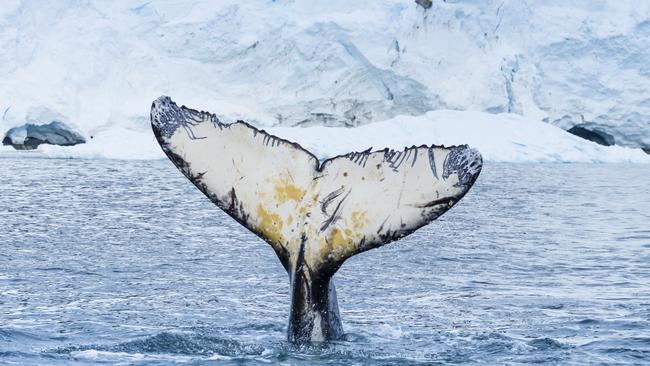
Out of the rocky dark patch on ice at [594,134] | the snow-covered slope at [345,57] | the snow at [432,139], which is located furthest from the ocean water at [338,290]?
the rocky dark patch on ice at [594,134]

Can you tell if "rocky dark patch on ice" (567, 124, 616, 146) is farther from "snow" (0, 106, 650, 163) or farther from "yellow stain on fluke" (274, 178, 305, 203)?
"yellow stain on fluke" (274, 178, 305, 203)

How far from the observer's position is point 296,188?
5004 mm

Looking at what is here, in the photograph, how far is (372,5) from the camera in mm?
33062

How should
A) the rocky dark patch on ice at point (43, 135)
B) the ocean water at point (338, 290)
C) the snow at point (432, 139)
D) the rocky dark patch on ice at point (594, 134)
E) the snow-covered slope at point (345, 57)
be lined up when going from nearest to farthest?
the ocean water at point (338, 290) < the rocky dark patch on ice at point (43, 135) < the snow at point (432, 139) < the snow-covered slope at point (345, 57) < the rocky dark patch on ice at point (594, 134)

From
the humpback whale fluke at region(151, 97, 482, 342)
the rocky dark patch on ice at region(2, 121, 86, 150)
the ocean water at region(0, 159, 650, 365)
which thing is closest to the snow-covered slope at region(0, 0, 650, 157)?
the rocky dark patch on ice at region(2, 121, 86, 150)

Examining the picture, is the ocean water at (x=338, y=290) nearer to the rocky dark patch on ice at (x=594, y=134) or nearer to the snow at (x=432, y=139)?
the snow at (x=432, y=139)

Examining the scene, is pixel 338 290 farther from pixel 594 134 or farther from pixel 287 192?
pixel 594 134

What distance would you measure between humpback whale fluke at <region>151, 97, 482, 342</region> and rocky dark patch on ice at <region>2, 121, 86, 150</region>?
2597 cm

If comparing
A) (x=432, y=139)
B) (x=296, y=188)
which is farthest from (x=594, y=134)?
(x=296, y=188)

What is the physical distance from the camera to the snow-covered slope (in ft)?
104

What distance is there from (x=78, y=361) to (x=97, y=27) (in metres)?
27.6

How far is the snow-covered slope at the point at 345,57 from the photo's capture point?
3167cm

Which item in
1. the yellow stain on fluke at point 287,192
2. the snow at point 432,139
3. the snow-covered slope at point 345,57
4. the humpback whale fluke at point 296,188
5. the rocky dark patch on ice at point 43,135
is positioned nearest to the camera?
the humpback whale fluke at point 296,188

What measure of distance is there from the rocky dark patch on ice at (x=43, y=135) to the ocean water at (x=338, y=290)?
573 inches
